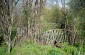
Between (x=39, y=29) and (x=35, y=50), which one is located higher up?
(x=39, y=29)

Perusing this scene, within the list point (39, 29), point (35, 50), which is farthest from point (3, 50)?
point (39, 29)

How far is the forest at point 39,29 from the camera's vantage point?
23.2ft

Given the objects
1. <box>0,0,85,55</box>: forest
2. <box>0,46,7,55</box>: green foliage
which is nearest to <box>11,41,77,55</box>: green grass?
<box>0,0,85,55</box>: forest

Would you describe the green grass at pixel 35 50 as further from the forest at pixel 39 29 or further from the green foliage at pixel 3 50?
the green foliage at pixel 3 50

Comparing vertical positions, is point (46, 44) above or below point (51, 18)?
below

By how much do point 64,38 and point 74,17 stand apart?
1210 mm

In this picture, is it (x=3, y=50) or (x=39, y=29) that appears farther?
(x=39, y=29)

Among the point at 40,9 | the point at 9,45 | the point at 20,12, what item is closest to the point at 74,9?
the point at 40,9

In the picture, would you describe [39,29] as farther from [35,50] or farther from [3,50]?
[3,50]

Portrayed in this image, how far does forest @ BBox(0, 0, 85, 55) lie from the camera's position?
23.2 feet

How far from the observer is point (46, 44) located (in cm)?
838

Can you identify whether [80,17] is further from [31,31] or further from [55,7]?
[31,31]

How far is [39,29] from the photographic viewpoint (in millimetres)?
8641

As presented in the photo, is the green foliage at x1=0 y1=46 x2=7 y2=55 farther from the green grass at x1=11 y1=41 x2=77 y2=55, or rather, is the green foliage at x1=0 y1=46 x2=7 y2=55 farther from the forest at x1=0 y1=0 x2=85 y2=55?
the green grass at x1=11 y1=41 x2=77 y2=55
